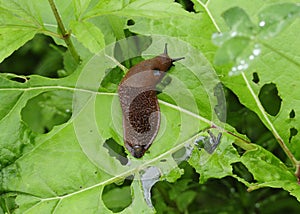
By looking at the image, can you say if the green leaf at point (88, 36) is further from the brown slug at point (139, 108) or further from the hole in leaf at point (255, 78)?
the hole in leaf at point (255, 78)

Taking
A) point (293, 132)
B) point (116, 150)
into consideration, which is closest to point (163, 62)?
point (116, 150)

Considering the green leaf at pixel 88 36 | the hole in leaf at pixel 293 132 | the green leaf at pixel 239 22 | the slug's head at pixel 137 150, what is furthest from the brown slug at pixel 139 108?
the green leaf at pixel 239 22

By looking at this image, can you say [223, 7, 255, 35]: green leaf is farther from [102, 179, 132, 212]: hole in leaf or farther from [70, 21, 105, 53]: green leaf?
[102, 179, 132, 212]: hole in leaf

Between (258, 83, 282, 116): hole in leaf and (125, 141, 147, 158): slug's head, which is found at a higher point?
(125, 141, 147, 158): slug's head

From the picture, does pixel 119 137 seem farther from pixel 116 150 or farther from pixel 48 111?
pixel 48 111

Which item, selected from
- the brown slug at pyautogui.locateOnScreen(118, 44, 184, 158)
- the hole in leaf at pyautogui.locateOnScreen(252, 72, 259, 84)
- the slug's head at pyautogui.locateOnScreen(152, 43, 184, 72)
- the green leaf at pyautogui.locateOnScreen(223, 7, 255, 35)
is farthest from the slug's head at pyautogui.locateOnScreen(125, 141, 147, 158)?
the green leaf at pyautogui.locateOnScreen(223, 7, 255, 35)

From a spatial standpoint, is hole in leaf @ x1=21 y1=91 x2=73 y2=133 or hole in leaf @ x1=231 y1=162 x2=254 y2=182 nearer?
hole in leaf @ x1=231 y1=162 x2=254 y2=182

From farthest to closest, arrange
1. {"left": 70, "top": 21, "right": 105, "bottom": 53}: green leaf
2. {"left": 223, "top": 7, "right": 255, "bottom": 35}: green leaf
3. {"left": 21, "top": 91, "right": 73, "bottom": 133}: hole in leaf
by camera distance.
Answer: {"left": 21, "top": 91, "right": 73, "bottom": 133}: hole in leaf → {"left": 70, "top": 21, "right": 105, "bottom": 53}: green leaf → {"left": 223, "top": 7, "right": 255, "bottom": 35}: green leaf
